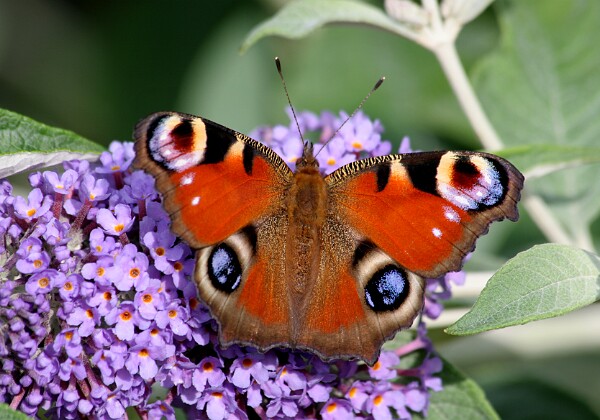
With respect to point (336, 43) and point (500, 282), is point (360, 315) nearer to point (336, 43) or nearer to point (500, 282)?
point (500, 282)

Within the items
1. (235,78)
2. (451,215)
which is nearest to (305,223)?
(451,215)

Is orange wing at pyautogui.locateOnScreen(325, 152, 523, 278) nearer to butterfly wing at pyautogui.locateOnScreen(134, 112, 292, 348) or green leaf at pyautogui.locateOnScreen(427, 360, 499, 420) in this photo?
butterfly wing at pyautogui.locateOnScreen(134, 112, 292, 348)

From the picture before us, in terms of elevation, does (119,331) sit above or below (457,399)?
above

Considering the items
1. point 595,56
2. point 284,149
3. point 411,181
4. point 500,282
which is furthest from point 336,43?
point 500,282

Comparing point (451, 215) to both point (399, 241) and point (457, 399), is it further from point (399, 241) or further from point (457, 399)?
point (457, 399)

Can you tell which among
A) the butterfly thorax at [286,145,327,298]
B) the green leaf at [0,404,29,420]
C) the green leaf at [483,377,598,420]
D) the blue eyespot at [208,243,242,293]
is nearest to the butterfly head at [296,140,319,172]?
A: the butterfly thorax at [286,145,327,298]

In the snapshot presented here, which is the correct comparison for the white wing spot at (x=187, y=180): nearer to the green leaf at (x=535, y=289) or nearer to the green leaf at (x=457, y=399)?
the green leaf at (x=535, y=289)
